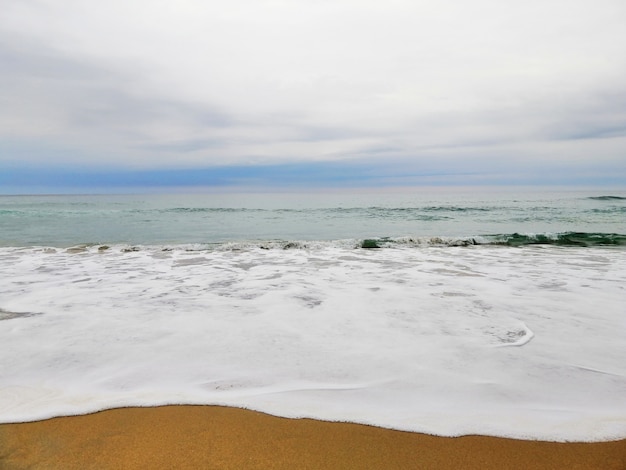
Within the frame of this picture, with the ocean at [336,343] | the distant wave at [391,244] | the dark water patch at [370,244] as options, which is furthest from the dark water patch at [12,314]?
the dark water patch at [370,244]

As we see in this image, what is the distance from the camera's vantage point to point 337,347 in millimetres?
3451

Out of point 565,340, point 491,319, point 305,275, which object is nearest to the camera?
point 565,340

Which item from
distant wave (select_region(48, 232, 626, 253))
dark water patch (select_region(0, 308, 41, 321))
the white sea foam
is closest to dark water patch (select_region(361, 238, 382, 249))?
distant wave (select_region(48, 232, 626, 253))

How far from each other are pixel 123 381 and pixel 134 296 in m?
2.66

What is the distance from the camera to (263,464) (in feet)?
6.23

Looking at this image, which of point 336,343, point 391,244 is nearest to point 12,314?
point 336,343

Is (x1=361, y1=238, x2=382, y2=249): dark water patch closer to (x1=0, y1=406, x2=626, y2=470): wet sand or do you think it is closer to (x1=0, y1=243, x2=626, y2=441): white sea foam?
(x1=0, y1=243, x2=626, y2=441): white sea foam

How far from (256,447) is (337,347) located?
1.50 metres

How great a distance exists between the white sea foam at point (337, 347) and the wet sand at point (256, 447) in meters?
0.12

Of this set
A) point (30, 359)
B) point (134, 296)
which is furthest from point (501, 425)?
point (134, 296)

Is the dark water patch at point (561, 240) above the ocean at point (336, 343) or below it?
below

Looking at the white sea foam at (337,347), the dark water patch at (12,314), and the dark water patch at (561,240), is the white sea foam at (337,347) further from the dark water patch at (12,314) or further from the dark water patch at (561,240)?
the dark water patch at (561,240)

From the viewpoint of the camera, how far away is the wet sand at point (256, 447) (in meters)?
1.89

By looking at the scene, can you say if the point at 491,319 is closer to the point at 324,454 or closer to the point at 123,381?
the point at 324,454
